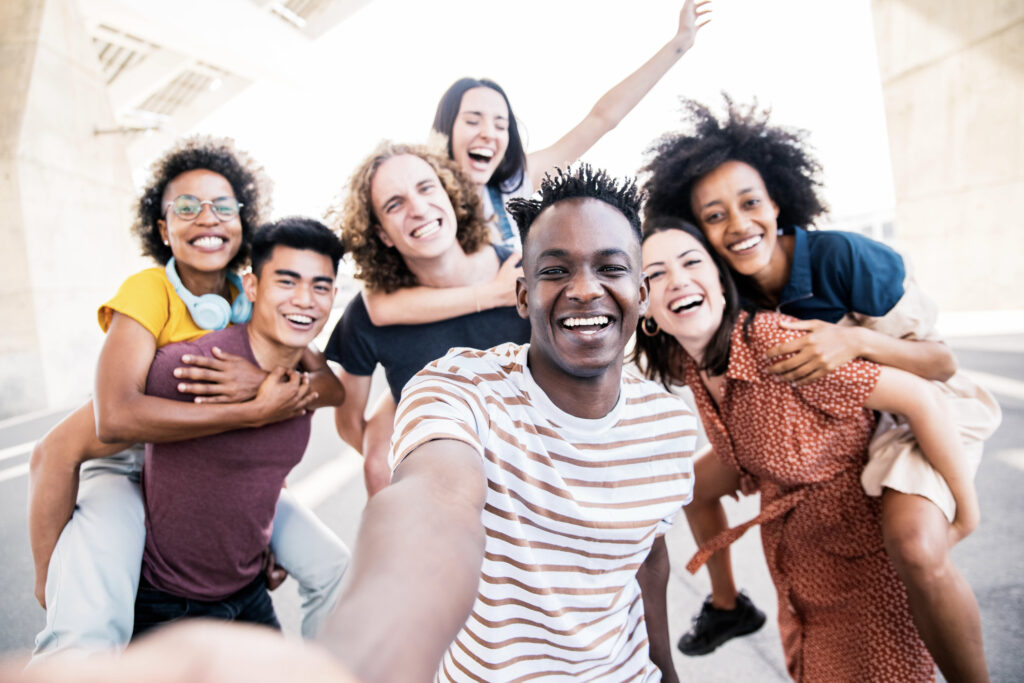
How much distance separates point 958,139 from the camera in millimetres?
7926

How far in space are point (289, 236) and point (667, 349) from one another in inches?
62.9

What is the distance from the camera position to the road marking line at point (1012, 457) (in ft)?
11.9

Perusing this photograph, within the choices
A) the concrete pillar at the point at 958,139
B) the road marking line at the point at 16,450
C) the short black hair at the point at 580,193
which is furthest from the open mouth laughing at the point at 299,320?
the concrete pillar at the point at 958,139

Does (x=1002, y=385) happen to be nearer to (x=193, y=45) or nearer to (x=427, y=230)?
(x=427, y=230)

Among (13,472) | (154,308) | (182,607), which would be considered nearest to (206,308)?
(154,308)

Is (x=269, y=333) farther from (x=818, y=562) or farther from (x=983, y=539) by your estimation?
(x=983, y=539)

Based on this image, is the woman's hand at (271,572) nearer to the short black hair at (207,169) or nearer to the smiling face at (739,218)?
the short black hair at (207,169)

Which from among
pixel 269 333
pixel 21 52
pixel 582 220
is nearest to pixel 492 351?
pixel 582 220

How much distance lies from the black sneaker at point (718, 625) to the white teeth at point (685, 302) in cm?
156

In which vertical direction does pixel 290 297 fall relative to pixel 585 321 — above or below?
above

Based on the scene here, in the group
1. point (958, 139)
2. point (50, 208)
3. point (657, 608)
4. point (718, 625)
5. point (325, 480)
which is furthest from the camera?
point (958, 139)

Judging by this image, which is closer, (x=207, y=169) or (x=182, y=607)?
(x=182, y=607)

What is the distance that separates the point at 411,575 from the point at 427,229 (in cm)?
157

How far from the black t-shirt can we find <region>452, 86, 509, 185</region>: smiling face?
662mm
